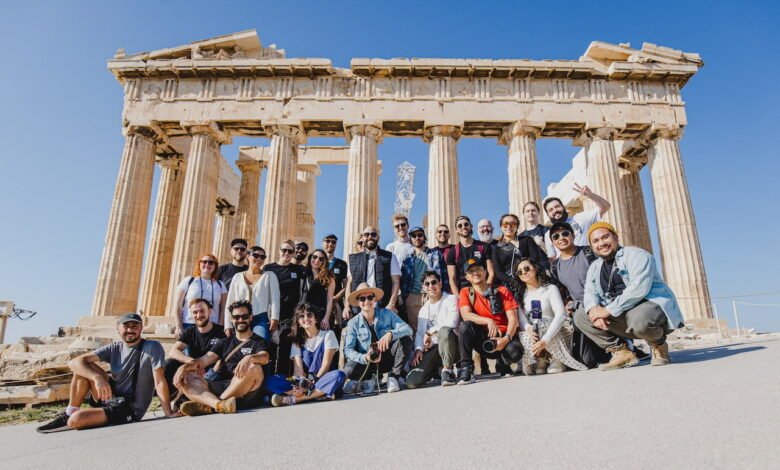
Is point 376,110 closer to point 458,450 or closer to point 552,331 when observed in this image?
point 552,331

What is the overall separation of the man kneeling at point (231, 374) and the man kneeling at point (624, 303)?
4.17m

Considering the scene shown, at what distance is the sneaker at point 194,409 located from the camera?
16.7 ft

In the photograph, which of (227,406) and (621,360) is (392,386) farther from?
(621,360)

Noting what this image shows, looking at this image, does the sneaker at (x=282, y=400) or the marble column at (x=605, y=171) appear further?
the marble column at (x=605, y=171)

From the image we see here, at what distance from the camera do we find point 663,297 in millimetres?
5191

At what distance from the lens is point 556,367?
604 cm

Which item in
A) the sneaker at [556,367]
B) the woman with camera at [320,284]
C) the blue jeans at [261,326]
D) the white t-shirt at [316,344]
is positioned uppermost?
the woman with camera at [320,284]

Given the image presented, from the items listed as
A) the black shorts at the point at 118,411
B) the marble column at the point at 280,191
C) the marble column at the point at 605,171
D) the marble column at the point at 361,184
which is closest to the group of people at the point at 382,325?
the black shorts at the point at 118,411

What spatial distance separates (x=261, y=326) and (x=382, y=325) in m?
1.75

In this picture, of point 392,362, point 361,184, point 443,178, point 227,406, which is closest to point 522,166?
point 443,178

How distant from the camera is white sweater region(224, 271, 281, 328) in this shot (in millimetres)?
6914

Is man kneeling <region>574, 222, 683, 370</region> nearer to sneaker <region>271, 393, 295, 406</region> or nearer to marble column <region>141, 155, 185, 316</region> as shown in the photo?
sneaker <region>271, 393, 295, 406</region>

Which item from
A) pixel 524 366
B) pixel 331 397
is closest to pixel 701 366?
pixel 524 366

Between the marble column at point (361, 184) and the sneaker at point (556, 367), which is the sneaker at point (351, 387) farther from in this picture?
the marble column at point (361, 184)
